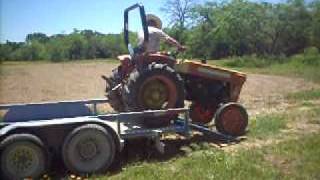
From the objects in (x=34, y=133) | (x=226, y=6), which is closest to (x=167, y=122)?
(x=34, y=133)

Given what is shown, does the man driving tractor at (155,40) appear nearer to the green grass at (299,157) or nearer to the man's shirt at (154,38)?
the man's shirt at (154,38)

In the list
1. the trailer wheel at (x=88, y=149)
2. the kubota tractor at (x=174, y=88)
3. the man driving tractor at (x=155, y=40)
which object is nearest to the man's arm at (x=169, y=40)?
the man driving tractor at (x=155, y=40)

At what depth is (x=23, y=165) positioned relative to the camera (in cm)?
680

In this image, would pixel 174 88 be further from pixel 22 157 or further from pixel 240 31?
pixel 240 31

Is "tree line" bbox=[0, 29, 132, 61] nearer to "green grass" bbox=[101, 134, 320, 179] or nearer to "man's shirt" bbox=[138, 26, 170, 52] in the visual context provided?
"man's shirt" bbox=[138, 26, 170, 52]

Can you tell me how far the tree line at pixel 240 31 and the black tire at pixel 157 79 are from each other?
3774cm

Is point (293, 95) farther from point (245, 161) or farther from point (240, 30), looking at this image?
point (240, 30)

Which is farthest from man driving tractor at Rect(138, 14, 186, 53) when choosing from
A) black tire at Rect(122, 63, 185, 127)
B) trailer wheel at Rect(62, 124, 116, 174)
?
trailer wheel at Rect(62, 124, 116, 174)

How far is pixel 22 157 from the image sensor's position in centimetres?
678

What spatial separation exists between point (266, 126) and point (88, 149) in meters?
4.24

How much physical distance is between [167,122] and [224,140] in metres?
1.12

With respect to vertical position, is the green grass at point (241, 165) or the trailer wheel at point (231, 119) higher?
the trailer wheel at point (231, 119)

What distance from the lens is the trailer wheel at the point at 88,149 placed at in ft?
23.2

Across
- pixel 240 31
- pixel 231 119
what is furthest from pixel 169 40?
pixel 240 31
